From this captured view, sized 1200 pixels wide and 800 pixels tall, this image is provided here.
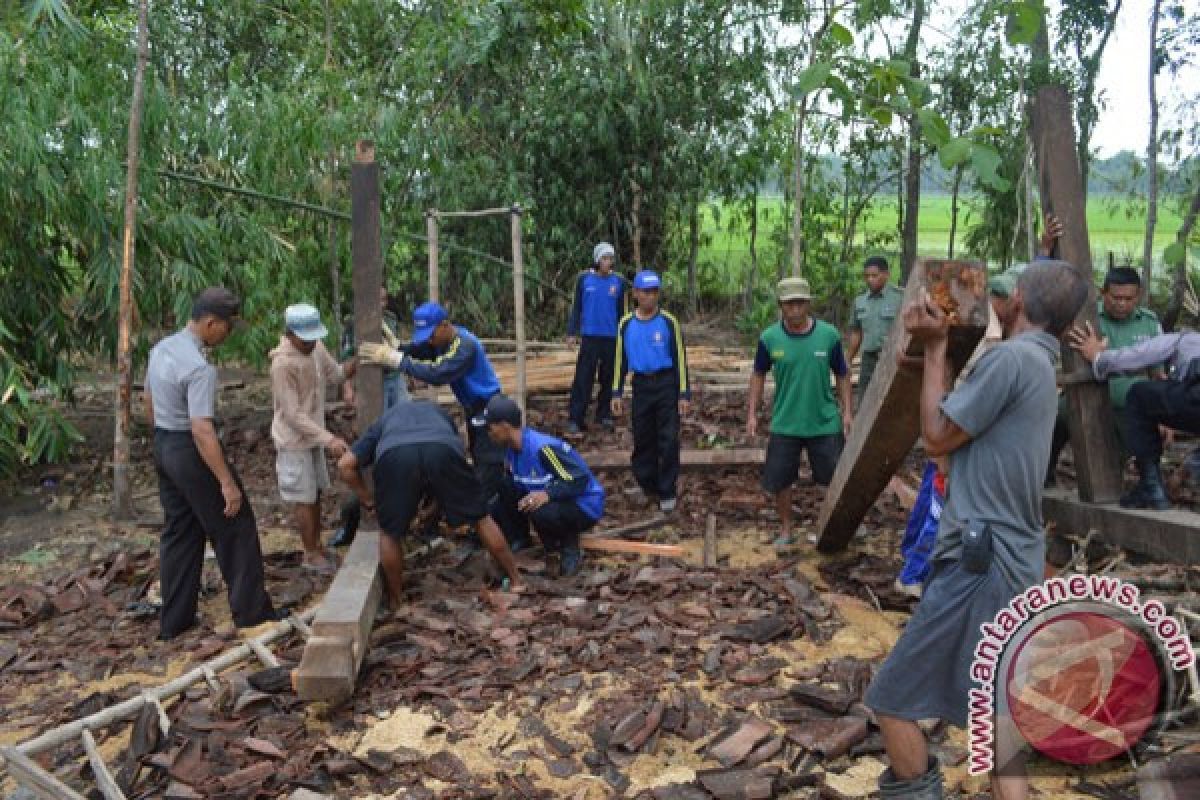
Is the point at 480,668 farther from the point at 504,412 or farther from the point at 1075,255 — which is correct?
the point at 1075,255

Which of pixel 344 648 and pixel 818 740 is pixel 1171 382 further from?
pixel 344 648

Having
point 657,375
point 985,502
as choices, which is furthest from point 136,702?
point 657,375

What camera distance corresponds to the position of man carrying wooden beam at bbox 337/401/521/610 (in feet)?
17.5

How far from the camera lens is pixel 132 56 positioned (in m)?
8.94

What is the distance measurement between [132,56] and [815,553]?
289 inches

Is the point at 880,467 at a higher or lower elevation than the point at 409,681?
higher

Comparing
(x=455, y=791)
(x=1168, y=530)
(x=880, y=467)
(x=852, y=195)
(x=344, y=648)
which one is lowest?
(x=455, y=791)

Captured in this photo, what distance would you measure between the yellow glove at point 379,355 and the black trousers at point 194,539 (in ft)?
3.18

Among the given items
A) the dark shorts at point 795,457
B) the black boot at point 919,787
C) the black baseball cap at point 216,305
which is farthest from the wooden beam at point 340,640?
the dark shorts at point 795,457

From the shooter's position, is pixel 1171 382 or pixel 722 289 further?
pixel 722 289

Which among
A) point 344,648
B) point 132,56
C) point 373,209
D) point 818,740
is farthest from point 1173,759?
point 132,56

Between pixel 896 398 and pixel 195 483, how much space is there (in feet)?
12.0

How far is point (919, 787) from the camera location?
9.76 feet

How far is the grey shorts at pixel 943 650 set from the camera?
2855 millimetres
